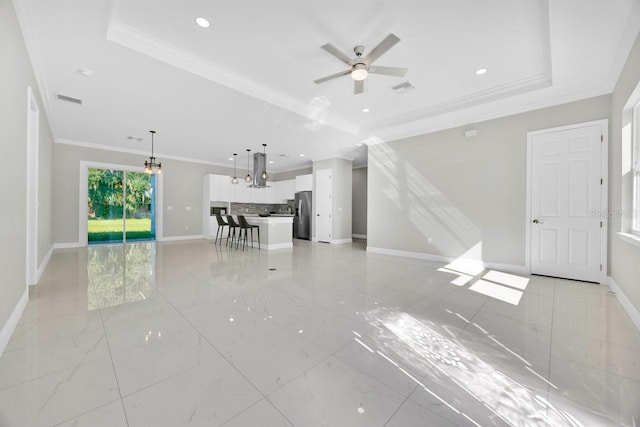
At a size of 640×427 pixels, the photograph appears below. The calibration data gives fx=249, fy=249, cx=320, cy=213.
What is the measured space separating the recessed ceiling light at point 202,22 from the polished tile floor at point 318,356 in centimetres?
302

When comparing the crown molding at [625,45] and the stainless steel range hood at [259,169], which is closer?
the crown molding at [625,45]

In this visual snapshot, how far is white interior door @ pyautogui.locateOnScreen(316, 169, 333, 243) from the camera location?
806 centimetres

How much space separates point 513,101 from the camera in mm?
4152

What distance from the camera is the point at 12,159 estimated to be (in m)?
2.22

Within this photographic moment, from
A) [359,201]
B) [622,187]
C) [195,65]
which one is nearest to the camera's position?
[622,187]

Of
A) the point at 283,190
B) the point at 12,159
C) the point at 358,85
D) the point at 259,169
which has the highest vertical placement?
the point at 358,85

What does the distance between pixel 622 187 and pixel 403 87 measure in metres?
3.05

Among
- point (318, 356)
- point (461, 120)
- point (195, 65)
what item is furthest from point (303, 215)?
point (318, 356)

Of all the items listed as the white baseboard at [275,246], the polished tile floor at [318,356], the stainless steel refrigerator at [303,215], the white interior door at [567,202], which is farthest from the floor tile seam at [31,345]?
the stainless steel refrigerator at [303,215]

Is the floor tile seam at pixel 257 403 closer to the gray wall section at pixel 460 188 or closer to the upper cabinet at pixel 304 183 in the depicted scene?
the gray wall section at pixel 460 188

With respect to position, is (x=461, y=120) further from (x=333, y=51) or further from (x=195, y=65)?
(x=195, y=65)

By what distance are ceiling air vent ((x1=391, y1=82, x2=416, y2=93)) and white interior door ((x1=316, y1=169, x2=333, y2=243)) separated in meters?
4.15

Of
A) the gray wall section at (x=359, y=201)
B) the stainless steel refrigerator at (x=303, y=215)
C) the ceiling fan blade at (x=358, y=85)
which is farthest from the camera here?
the gray wall section at (x=359, y=201)

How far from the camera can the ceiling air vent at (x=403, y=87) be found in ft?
12.6
